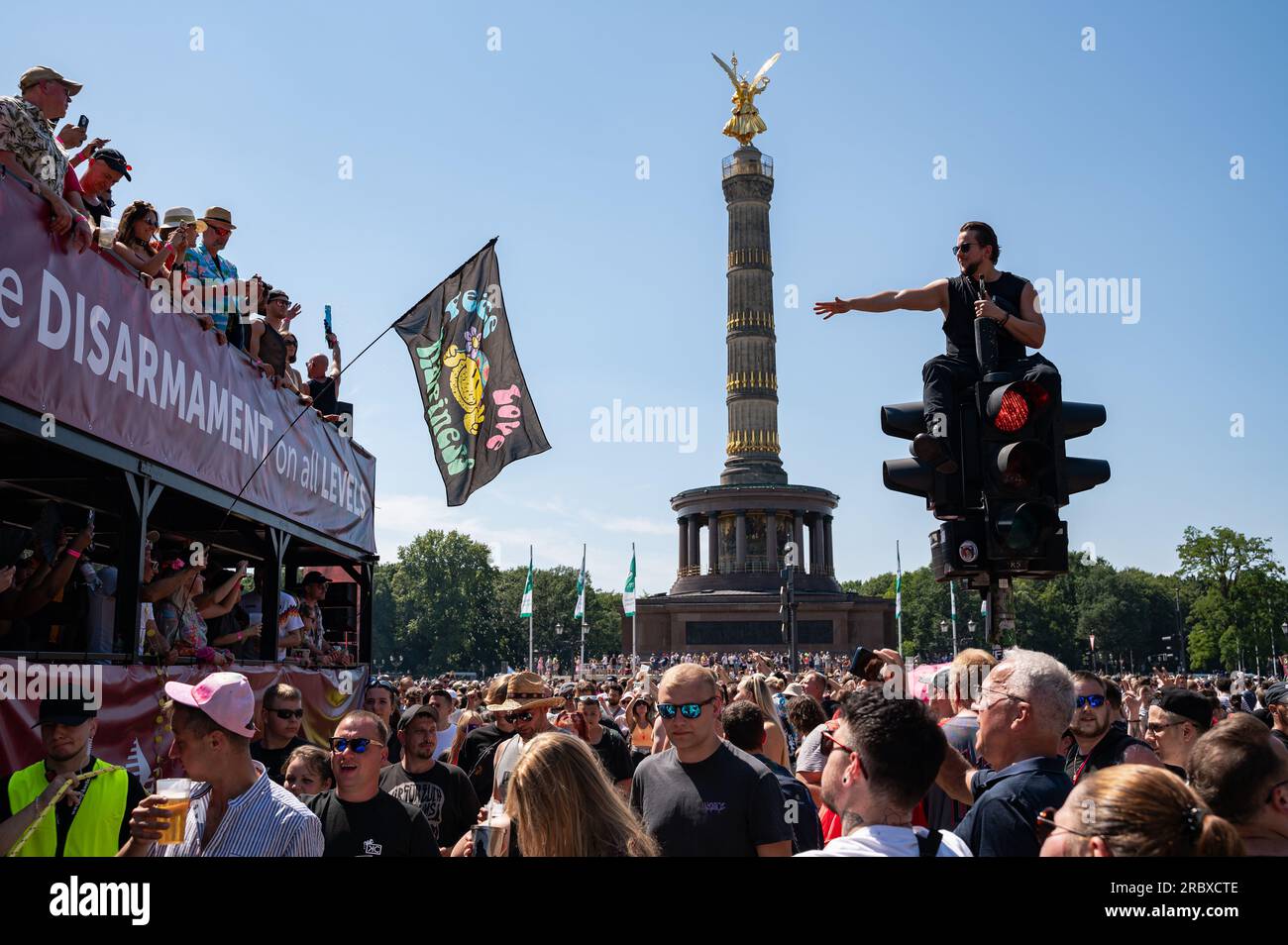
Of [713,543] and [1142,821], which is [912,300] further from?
[713,543]

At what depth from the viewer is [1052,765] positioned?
427 centimetres

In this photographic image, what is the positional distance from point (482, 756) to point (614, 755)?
0.99 m

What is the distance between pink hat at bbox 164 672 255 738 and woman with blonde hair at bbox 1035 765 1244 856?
2893mm

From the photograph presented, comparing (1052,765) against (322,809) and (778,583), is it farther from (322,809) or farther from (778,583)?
(778,583)

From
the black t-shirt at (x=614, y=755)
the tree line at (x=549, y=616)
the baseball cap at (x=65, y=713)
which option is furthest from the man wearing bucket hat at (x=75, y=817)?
the tree line at (x=549, y=616)

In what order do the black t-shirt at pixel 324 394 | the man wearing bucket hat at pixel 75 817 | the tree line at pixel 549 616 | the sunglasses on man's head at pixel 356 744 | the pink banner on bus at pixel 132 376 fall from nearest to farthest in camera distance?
the man wearing bucket hat at pixel 75 817, the sunglasses on man's head at pixel 356 744, the pink banner on bus at pixel 132 376, the black t-shirt at pixel 324 394, the tree line at pixel 549 616

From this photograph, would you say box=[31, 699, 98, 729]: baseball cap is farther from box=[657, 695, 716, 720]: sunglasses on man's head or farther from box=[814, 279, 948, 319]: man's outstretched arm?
box=[814, 279, 948, 319]: man's outstretched arm

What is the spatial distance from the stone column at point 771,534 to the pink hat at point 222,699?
69.6 m

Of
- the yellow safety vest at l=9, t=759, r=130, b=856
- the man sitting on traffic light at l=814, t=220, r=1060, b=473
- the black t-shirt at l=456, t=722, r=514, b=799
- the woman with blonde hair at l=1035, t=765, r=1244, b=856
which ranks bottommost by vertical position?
the black t-shirt at l=456, t=722, r=514, b=799

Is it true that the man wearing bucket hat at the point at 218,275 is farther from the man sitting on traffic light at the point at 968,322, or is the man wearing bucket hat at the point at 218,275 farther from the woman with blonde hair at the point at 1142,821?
the woman with blonde hair at the point at 1142,821

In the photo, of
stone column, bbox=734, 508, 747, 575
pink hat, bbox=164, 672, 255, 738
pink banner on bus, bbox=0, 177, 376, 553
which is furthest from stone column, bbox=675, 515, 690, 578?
pink hat, bbox=164, 672, 255, 738

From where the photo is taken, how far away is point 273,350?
1283 centimetres

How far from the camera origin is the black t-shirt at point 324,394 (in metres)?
15.3

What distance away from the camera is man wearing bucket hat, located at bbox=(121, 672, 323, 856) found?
413 cm
